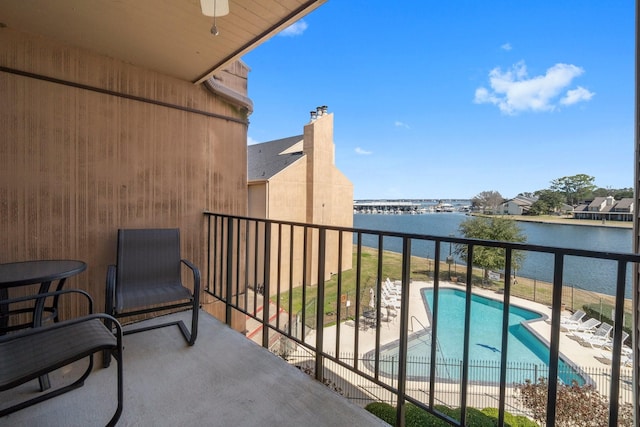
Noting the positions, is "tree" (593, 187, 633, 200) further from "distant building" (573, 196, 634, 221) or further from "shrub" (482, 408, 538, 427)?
"shrub" (482, 408, 538, 427)

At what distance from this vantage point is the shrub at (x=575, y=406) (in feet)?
19.2

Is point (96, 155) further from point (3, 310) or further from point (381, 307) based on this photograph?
point (381, 307)

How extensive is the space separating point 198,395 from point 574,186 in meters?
31.3

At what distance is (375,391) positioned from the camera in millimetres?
6918

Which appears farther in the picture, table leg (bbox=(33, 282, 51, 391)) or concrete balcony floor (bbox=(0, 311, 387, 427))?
table leg (bbox=(33, 282, 51, 391))

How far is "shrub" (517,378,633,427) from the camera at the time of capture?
5855mm

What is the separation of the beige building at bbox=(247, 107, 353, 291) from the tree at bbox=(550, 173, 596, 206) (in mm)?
16976

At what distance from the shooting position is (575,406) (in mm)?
6086

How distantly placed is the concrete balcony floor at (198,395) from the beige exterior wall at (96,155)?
112 centimetres

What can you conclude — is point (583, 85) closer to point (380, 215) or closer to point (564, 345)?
point (380, 215)

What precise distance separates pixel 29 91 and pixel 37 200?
861 mm

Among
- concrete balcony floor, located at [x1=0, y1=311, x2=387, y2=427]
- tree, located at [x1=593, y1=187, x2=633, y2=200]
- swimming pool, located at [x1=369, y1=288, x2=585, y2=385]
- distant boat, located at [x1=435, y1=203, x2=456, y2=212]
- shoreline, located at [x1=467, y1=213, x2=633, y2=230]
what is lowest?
swimming pool, located at [x1=369, y1=288, x2=585, y2=385]

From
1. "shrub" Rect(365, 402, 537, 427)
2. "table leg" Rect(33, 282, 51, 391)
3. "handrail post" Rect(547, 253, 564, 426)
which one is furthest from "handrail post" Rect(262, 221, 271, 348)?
"shrub" Rect(365, 402, 537, 427)

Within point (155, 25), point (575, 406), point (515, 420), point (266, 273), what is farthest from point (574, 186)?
point (155, 25)
